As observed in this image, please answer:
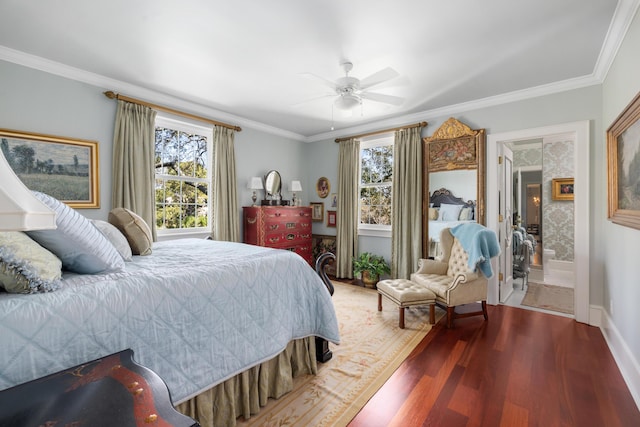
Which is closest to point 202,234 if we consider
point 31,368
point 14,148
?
point 14,148

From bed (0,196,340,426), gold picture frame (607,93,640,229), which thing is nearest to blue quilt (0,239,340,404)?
bed (0,196,340,426)

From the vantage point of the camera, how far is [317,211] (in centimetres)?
557

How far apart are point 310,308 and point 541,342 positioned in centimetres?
227

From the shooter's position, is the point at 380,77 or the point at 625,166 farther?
the point at 380,77

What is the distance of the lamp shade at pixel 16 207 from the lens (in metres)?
0.43

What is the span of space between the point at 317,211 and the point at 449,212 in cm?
242

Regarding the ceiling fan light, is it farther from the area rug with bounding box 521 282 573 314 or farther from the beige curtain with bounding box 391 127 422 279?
the area rug with bounding box 521 282 573 314

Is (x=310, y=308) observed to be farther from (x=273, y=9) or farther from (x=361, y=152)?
(x=361, y=152)

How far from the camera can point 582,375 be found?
2.15 metres

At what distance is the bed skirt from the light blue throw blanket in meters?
1.99

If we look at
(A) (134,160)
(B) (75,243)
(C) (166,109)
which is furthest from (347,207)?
(B) (75,243)

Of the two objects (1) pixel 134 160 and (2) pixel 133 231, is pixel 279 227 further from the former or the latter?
(2) pixel 133 231

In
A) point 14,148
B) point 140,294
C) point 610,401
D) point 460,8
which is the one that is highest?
point 460,8

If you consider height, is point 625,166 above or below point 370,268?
above
